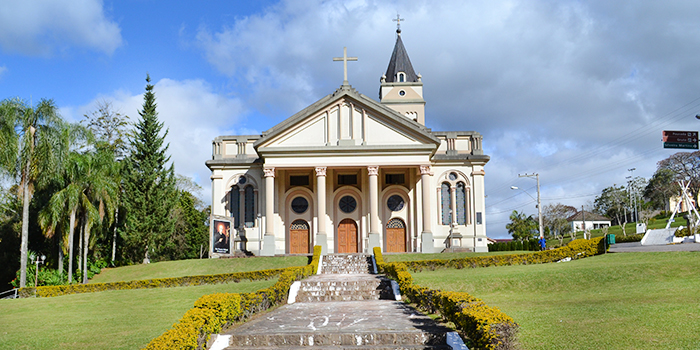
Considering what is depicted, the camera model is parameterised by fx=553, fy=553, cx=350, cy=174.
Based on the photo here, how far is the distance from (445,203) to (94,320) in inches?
1014

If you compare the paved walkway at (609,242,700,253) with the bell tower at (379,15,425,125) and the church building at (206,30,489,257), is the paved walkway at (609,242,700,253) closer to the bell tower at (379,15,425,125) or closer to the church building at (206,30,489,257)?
the church building at (206,30,489,257)

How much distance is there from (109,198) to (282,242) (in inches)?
428

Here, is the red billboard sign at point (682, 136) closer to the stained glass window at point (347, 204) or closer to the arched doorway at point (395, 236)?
the arched doorway at point (395, 236)

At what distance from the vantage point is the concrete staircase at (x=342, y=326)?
10.6 meters

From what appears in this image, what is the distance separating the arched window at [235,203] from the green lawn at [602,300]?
16.6 metres

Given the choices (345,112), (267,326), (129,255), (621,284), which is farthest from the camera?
(129,255)

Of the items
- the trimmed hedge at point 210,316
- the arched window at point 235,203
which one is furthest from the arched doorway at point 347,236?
the trimmed hedge at point 210,316

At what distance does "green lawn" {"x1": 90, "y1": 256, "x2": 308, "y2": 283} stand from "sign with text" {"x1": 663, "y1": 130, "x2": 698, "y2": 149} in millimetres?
18140

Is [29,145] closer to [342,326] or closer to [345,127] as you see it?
[345,127]

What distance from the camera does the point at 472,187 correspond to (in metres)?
36.3

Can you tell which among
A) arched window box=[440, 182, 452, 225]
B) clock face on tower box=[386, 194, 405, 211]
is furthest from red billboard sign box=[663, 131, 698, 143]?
clock face on tower box=[386, 194, 405, 211]

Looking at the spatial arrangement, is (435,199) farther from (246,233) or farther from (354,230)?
(246,233)

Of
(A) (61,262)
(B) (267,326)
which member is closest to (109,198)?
(A) (61,262)

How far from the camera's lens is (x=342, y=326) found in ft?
38.7
